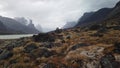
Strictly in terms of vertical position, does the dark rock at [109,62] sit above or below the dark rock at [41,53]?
below

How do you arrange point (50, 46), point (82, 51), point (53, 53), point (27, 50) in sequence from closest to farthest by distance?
1. point (82, 51)
2. point (53, 53)
3. point (27, 50)
4. point (50, 46)

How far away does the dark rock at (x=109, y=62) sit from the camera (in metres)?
38.5

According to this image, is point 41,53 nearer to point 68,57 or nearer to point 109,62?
point 68,57

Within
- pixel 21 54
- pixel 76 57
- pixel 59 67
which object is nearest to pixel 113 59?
pixel 76 57

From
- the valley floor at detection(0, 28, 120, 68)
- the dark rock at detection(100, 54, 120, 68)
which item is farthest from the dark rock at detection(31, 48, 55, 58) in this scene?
the dark rock at detection(100, 54, 120, 68)

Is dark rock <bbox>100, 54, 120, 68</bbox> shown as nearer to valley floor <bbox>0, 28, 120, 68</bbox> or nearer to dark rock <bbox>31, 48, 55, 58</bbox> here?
valley floor <bbox>0, 28, 120, 68</bbox>

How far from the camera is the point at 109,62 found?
129ft

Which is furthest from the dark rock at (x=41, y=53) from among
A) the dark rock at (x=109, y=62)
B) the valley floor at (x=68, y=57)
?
the dark rock at (x=109, y=62)

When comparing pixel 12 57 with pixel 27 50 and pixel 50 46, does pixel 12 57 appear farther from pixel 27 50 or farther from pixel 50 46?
pixel 50 46

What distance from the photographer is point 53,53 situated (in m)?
50.6

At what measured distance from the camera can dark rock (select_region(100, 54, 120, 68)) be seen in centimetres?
3852

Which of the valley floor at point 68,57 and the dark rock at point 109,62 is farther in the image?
the valley floor at point 68,57

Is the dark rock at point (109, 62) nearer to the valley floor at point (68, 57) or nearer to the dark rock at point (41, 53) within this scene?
the valley floor at point (68, 57)

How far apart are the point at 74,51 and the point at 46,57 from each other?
708 cm
